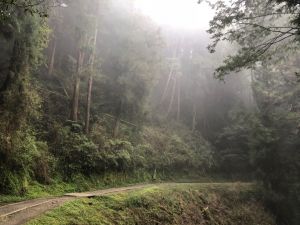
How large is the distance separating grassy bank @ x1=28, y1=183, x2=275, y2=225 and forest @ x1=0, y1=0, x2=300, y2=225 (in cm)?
58

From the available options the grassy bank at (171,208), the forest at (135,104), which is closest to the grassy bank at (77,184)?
the forest at (135,104)

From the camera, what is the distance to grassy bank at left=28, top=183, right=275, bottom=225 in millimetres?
11742

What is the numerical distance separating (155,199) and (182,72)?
27810mm

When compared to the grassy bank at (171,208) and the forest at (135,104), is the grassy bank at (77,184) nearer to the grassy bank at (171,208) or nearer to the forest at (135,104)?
the forest at (135,104)

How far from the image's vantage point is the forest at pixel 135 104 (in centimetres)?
1298

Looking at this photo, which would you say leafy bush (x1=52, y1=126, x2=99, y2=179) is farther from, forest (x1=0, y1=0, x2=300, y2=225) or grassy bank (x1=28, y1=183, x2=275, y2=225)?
grassy bank (x1=28, y1=183, x2=275, y2=225)

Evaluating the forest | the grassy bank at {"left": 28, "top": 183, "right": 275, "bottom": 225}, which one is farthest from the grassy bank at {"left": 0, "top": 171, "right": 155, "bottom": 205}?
the grassy bank at {"left": 28, "top": 183, "right": 275, "bottom": 225}

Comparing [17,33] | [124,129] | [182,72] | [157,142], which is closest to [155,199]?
[17,33]

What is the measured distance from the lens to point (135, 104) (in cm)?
2541

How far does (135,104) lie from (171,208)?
10.6 metres

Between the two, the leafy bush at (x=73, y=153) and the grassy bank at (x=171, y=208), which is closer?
the grassy bank at (x=171, y=208)

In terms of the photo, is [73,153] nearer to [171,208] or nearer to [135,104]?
[171,208]

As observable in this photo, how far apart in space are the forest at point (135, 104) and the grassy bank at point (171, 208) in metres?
0.58

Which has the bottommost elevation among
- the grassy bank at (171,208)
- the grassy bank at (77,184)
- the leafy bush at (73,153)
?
the grassy bank at (171,208)
